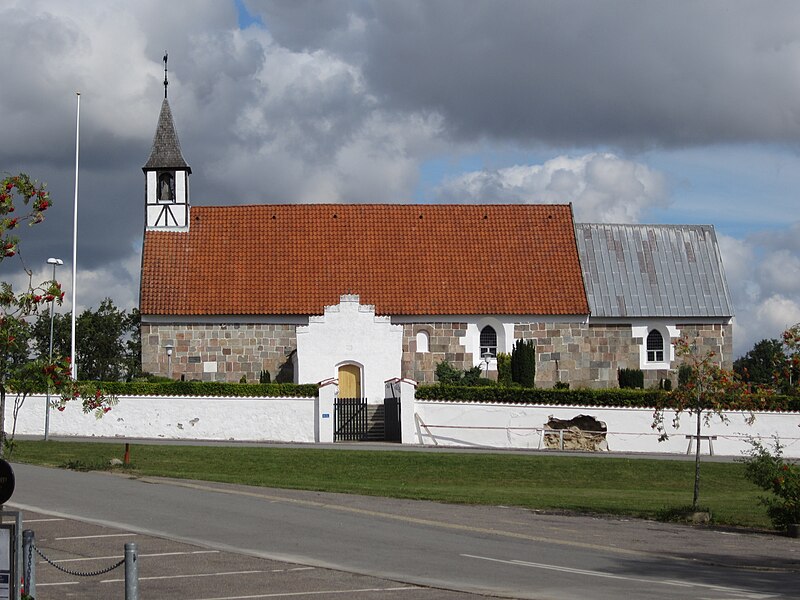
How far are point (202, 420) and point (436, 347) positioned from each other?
10.8 m

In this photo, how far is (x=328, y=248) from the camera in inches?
1778

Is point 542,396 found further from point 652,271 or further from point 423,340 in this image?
point 652,271

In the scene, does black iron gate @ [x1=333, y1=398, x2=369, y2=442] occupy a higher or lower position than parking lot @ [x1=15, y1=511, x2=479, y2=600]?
higher

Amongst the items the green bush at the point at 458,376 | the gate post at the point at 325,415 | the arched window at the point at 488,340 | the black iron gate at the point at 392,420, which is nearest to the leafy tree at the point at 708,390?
the black iron gate at the point at 392,420

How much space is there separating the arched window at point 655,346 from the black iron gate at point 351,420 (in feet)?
47.5

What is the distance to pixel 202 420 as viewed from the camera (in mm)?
35062

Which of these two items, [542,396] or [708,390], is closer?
[708,390]

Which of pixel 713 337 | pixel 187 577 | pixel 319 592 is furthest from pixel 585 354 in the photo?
pixel 319 592

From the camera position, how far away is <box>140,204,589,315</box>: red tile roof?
42.9 meters

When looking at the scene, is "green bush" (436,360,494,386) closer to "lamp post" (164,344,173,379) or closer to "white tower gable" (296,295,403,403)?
"white tower gable" (296,295,403,403)

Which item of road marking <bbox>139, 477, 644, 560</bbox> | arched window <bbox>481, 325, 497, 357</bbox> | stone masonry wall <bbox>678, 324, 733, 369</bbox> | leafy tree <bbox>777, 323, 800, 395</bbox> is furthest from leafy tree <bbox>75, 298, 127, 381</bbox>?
leafy tree <bbox>777, 323, 800, 395</bbox>

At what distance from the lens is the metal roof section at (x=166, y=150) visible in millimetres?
44625

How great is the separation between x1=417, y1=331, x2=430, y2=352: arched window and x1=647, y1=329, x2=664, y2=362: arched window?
361 inches

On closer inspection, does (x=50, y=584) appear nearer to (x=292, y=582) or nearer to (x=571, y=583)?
(x=292, y=582)
